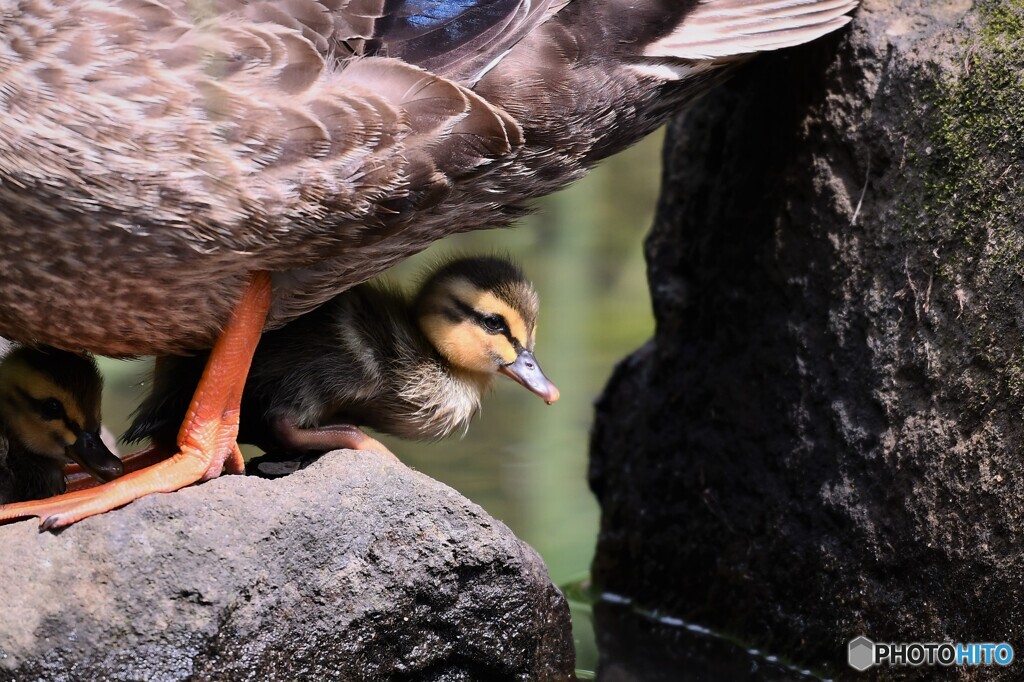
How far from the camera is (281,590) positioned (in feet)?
8.81

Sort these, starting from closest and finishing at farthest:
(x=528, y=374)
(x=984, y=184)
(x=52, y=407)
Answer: (x=984, y=184) → (x=52, y=407) → (x=528, y=374)

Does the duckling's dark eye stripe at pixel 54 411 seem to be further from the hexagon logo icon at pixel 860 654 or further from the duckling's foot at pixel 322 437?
the hexagon logo icon at pixel 860 654

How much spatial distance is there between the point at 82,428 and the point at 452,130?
1.22m

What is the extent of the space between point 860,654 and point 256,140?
2029mm

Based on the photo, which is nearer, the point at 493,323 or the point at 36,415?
the point at 36,415

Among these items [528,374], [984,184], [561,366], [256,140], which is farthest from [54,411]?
[561,366]

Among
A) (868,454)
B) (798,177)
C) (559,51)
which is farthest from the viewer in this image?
(798,177)

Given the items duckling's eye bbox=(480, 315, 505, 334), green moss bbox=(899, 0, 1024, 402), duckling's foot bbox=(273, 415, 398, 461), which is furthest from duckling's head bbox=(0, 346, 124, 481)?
green moss bbox=(899, 0, 1024, 402)

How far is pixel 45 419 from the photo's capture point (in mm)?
3166

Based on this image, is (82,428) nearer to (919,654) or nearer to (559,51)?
(559,51)

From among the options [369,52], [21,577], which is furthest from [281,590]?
[369,52]

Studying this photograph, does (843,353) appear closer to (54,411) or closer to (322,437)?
(322,437)

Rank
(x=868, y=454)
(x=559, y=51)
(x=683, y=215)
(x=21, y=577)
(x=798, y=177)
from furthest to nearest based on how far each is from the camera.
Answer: (x=683, y=215)
(x=798, y=177)
(x=868, y=454)
(x=559, y=51)
(x=21, y=577)

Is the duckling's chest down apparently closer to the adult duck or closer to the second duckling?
the second duckling
